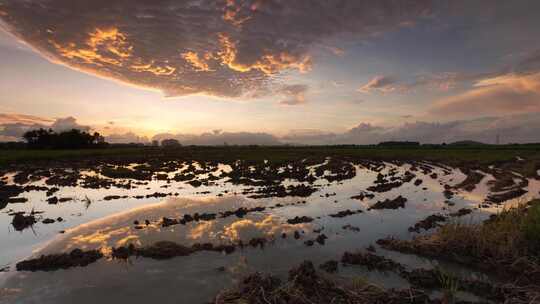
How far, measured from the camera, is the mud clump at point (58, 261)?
8195 millimetres

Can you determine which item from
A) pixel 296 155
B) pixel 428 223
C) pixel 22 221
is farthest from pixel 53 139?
pixel 428 223

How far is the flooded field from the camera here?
7.44 meters

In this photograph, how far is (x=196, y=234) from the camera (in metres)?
11.1

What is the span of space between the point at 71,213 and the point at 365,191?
17.1 metres

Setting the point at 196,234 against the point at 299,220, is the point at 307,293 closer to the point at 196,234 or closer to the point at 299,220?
the point at 196,234

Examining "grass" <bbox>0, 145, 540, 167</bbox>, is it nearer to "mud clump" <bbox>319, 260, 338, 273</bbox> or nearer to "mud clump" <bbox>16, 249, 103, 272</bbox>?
"mud clump" <bbox>319, 260, 338, 273</bbox>

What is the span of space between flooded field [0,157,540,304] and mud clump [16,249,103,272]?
3 cm

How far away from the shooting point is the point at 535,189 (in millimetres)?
21438

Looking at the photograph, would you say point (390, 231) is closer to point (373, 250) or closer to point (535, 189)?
point (373, 250)

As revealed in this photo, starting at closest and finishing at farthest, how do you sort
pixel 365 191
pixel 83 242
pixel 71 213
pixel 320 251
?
pixel 320 251, pixel 83 242, pixel 71 213, pixel 365 191

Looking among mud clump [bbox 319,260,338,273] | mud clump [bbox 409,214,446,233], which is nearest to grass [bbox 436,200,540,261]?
mud clump [bbox 409,214,446,233]

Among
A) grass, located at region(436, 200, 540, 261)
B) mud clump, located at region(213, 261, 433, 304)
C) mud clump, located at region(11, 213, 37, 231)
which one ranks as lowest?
mud clump, located at region(11, 213, 37, 231)

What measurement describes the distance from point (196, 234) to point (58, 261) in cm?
415

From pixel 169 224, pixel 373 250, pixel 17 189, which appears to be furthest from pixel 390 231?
pixel 17 189
